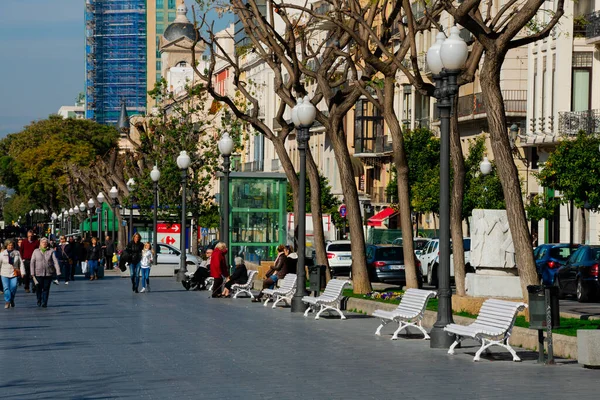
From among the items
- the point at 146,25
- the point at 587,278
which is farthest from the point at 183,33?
the point at 587,278

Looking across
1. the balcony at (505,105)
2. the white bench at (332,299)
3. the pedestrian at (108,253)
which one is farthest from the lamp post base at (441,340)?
the pedestrian at (108,253)

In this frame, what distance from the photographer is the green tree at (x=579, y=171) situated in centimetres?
4322

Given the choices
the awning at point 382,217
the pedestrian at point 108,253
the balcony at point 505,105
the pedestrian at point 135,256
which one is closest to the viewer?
the pedestrian at point 135,256

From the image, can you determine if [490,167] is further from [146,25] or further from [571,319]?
[146,25]

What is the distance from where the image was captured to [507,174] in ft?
68.8

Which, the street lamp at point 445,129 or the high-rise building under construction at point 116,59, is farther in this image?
the high-rise building under construction at point 116,59

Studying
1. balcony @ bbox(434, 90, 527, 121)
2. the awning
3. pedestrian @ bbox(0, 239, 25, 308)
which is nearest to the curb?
pedestrian @ bbox(0, 239, 25, 308)

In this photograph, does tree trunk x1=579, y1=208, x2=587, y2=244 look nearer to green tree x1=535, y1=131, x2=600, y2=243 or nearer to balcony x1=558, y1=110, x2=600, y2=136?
balcony x1=558, y1=110, x2=600, y2=136

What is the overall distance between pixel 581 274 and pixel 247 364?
17.8 meters

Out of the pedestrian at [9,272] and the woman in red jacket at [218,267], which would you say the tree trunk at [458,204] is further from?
the pedestrian at [9,272]

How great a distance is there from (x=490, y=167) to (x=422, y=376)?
132ft

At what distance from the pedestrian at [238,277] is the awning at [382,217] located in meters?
38.0

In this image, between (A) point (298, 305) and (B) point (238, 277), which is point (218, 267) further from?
(A) point (298, 305)

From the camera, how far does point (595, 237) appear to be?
49.9 metres
